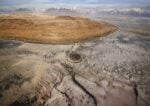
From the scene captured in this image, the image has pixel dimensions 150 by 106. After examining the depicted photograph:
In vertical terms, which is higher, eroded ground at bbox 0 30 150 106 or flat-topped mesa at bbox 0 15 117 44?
flat-topped mesa at bbox 0 15 117 44

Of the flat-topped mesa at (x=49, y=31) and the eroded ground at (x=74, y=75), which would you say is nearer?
the eroded ground at (x=74, y=75)

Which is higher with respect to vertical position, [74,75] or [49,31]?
[49,31]

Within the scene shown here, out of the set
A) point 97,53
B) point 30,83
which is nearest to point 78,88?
point 30,83

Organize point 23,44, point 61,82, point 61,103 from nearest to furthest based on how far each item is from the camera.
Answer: point 61,103, point 61,82, point 23,44

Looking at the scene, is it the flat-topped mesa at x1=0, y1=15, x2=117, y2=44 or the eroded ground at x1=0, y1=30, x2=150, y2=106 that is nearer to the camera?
the eroded ground at x1=0, y1=30, x2=150, y2=106

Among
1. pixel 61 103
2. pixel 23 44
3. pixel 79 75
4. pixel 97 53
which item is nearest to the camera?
pixel 61 103

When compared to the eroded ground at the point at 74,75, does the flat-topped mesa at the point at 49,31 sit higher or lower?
higher

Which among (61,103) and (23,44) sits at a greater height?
(23,44)

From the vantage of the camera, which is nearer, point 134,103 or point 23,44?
point 134,103

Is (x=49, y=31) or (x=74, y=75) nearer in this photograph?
(x=74, y=75)

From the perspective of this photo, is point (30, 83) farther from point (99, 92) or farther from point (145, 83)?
point (145, 83)
